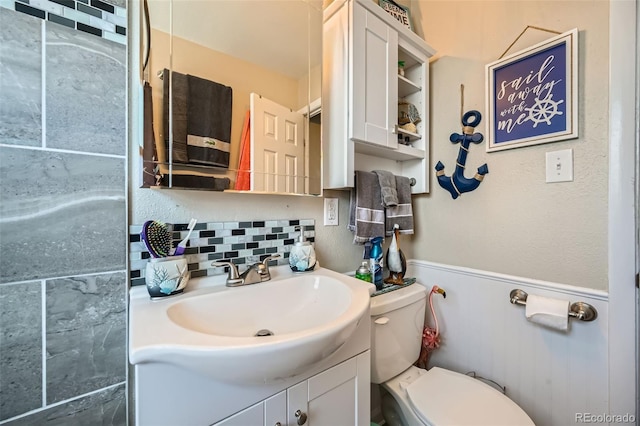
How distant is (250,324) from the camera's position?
74cm

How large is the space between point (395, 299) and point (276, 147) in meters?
0.79

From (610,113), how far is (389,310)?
3.51ft

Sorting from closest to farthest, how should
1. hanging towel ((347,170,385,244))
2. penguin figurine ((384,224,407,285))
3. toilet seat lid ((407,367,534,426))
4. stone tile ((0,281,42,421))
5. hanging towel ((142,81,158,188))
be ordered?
stone tile ((0,281,42,421)) < hanging towel ((142,81,158,188)) < toilet seat lid ((407,367,534,426)) < hanging towel ((347,170,385,244)) < penguin figurine ((384,224,407,285))

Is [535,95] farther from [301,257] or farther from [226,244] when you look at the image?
[226,244]

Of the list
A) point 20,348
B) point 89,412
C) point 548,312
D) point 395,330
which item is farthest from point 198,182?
point 548,312

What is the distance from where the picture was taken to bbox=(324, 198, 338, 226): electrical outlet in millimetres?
1144

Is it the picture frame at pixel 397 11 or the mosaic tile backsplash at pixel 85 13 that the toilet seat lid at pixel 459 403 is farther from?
the picture frame at pixel 397 11

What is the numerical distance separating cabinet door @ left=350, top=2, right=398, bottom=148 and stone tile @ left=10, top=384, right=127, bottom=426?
1129 millimetres

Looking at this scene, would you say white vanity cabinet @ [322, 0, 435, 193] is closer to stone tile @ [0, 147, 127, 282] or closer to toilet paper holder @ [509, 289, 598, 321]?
stone tile @ [0, 147, 127, 282]

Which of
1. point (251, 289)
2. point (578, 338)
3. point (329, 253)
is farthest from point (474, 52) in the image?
point (251, 289)

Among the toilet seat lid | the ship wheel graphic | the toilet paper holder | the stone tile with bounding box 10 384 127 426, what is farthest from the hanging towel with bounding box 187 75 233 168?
the toilet paper holder

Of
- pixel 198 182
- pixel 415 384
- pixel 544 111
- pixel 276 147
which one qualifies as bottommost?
pixel 415 384

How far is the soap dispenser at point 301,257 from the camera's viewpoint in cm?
94

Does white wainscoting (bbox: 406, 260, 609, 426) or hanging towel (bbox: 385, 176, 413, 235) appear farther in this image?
hanging towel (bbox: 385, 176, 413, 235)
